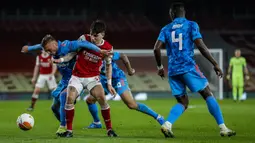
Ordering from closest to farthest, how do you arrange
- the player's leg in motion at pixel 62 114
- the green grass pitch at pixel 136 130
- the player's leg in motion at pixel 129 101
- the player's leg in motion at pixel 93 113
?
1. the green grass pitch at pixel 136 130
2. the player's leg in motion at pixel 62 114
3. the player's leg in motion at pixel 129 101
4. the player's leg in motion at pixel 93 113

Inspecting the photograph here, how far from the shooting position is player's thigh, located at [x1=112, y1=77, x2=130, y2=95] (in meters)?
10.3

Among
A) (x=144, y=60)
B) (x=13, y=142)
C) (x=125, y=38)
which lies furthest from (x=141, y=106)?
(x=125, y=38)

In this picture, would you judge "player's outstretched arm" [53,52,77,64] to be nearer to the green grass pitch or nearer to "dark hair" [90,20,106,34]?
"dark hair" [90,20,106,34]

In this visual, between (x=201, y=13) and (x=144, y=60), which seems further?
(x=201, y=13)

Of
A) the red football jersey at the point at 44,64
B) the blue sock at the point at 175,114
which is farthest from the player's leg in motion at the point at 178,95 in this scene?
the red football jersey at the point at 44,64

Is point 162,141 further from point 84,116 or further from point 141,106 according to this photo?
point 84,116

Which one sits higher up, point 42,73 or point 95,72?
point 95,72

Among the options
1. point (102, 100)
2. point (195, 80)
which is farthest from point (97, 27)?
point (195, 80)

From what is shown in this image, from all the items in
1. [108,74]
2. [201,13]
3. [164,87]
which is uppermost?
[108,74]

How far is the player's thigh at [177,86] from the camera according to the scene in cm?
888

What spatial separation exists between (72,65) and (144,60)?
16685mm

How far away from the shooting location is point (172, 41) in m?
8.87

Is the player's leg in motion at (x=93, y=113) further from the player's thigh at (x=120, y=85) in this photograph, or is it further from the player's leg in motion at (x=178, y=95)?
the player's leg in motion at (x=178, y=95)

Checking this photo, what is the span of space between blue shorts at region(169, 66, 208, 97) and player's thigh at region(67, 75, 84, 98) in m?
1.41
